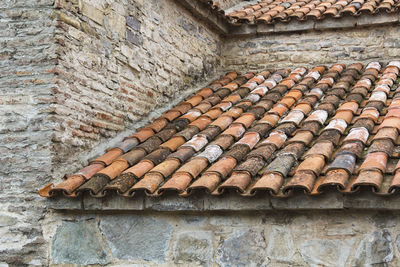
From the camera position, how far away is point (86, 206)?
3492 mm

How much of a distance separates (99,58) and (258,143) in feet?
5.28

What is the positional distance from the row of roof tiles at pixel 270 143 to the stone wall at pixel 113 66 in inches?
8.9

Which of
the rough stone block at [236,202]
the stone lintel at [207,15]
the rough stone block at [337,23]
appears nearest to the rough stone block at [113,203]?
the rough stone block at [236,202]

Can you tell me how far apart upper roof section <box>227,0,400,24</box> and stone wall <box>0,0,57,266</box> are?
290 cm

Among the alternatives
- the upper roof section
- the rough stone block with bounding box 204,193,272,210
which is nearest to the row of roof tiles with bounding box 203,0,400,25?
the upper roof section

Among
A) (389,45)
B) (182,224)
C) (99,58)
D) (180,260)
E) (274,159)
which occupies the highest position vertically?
(389,45)

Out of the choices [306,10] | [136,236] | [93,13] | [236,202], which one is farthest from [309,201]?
[306,10]

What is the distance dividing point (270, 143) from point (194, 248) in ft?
3.23

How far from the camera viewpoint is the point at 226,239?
127 inches

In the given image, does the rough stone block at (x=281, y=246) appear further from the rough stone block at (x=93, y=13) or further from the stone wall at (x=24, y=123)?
the rough stone block at (x=93, y=13)

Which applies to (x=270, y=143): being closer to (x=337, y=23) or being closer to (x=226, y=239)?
(x=226, y=239)

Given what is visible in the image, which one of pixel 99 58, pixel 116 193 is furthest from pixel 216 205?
pixel 99 58

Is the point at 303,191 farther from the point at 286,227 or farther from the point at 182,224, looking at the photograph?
the point at 182,224

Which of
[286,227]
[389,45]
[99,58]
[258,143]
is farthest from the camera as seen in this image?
[389,45]
